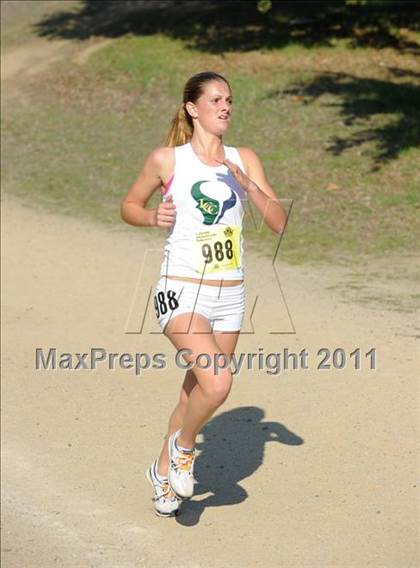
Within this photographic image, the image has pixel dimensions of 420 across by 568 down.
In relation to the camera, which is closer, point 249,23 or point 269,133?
point 269,133

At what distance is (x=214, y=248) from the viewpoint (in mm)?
6586

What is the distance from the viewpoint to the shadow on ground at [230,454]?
7.90m

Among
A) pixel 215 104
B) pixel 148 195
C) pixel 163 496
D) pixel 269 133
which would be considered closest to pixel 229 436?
pixel 163 496

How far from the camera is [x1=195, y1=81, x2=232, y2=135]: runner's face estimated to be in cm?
668

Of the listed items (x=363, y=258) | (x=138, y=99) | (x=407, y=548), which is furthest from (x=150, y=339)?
(x=138, y=99)

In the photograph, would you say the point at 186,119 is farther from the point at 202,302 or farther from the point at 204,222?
the point at 202,302

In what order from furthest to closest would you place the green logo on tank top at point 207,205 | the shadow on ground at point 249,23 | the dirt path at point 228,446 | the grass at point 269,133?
the shadow on ground at point 249,23
the grass at point 269,133
the dirt path at point 228,446
the green logo on tank top at point 207,205

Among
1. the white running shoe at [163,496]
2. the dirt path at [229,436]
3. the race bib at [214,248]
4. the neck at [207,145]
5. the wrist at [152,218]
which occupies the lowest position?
the dirt path at [229,436]

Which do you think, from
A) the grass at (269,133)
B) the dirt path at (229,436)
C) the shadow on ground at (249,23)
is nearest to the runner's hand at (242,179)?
the dirt path at (229,436)

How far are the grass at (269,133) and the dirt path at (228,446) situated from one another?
75.1 inches

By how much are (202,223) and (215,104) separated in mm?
638

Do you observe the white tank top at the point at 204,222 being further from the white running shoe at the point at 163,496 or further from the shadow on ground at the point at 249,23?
the shadow on ground at the point at 249,23

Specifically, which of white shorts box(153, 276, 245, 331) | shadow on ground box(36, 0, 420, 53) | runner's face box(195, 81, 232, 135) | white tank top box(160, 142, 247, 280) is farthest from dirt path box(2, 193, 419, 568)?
shadow on ground box(36, 0, 420, 53)

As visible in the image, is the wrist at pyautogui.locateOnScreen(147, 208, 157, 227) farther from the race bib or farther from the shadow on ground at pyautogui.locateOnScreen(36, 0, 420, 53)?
the shadow on ground at pyautogui.locateOnScreen(36, 0, 420, 53)
